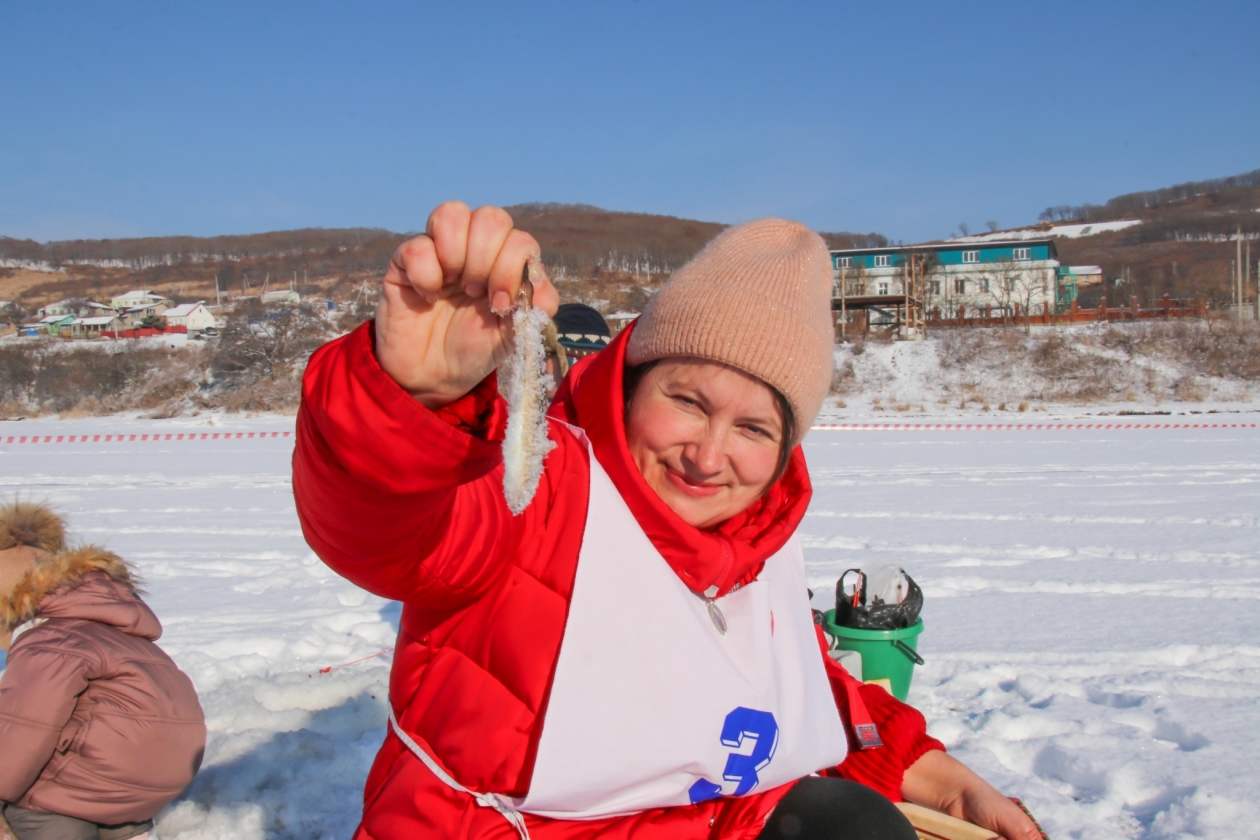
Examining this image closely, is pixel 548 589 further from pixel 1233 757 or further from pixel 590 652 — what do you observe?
pixel 1233 757

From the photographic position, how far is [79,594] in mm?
2396

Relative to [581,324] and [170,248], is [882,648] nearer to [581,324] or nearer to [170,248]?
[581,324]

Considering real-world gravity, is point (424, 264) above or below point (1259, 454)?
above

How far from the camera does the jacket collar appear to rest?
1.49 meters

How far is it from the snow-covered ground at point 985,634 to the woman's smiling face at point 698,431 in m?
1.87

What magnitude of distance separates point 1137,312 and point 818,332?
45.0m

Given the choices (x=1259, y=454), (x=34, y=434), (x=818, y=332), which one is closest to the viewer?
(x=818, y=332)

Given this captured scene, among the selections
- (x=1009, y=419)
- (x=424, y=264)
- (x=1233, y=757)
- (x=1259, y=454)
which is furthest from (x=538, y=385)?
(x=1009, y=419)

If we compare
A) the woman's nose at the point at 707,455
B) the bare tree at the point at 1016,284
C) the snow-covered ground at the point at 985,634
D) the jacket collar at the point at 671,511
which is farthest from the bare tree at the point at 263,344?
the bare tree at the point at 1016,284

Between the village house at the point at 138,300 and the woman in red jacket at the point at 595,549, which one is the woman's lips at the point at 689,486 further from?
the village house at the point at 138,300

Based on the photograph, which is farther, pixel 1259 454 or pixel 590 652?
pixel 1259 454

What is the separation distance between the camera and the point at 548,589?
4.53ft

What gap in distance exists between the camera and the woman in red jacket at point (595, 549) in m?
0.99

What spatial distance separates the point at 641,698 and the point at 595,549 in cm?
26
